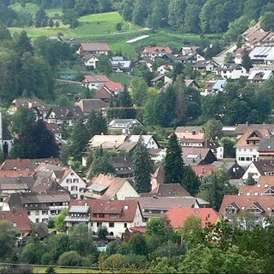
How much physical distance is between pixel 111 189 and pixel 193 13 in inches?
1476

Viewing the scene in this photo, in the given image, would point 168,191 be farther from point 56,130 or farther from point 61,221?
point 56,130

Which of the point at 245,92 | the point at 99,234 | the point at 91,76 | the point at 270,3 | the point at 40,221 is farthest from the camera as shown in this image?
the point at 270,3

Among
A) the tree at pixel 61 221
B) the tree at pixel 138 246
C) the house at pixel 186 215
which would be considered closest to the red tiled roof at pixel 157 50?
the tree at pixel 61 221

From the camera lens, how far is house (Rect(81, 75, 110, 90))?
69.1 metres

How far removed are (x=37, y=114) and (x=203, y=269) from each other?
128 ft

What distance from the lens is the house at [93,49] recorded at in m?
75.6

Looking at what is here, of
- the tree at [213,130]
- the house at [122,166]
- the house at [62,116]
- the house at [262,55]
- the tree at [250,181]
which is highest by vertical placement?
the tree at [250,181]

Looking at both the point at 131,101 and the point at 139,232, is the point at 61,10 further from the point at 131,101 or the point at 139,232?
the point at 139,232

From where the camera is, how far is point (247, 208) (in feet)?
142

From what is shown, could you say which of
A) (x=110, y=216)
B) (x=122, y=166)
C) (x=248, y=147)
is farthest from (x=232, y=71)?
(x=110, y=216)

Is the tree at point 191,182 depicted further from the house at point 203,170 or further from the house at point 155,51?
the house at point 155,51

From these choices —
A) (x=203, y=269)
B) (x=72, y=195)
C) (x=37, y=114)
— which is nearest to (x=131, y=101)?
(x=37, y=114)

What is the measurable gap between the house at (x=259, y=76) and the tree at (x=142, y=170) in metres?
17.8

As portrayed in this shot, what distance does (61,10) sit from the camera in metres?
89.8
